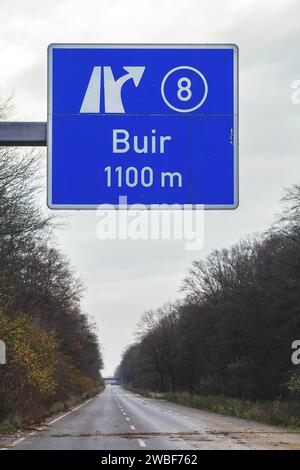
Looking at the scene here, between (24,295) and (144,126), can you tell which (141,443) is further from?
(24,295)

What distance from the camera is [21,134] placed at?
7672mm

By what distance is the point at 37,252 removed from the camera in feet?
138

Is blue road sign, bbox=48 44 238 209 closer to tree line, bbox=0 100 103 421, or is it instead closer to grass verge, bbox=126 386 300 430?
tree line, bbox=0 100 103 421

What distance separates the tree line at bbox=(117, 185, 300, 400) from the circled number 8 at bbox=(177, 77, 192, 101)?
27232 mm

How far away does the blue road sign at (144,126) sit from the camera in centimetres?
777

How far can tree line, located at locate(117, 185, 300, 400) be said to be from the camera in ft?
159

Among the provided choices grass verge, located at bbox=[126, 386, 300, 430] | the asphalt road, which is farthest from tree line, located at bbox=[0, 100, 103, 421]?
grass verge, located at bbox=[126, 386, 300, 430]

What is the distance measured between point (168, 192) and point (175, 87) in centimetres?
106

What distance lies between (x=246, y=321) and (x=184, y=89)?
50732 mm

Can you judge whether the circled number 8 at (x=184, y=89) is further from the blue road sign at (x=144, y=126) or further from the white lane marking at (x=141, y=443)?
the white lane marking at (x=141, y=443)

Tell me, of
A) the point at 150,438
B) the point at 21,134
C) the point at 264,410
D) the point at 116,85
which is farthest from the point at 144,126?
the point at 264,410

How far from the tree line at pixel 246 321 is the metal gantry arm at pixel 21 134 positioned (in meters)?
27.5

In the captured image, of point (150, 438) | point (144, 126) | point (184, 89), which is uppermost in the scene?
point (184, 89)

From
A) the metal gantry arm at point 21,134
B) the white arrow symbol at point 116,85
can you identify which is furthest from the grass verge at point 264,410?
the metal gantry arm at point 21,134
